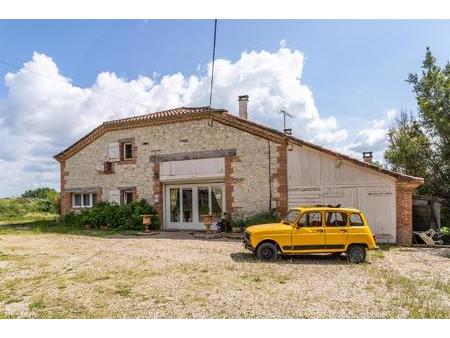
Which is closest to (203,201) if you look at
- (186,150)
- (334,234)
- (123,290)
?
(186,150)

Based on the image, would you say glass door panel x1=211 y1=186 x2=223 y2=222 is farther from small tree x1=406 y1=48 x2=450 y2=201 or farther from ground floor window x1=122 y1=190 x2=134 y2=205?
small tree x1=406 y1=48 x2=450 y2=201

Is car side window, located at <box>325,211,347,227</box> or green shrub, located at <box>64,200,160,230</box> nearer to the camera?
car side window, located at <box>325,211,347,227</box>

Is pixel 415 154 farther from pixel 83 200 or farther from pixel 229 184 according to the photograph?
pixel 83 200

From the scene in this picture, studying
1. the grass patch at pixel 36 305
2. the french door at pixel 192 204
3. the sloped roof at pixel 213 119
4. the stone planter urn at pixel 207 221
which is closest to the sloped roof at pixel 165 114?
the sloped roof at pixel 213 119

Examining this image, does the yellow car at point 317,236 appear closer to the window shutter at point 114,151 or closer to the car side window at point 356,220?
the car side window at point 356,220

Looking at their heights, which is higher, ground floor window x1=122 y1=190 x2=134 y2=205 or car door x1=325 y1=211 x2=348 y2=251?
ground floor window x1=122 y1=190 x2=134 y2=205

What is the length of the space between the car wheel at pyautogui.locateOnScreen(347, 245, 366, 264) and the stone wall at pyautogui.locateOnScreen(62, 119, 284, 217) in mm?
5831

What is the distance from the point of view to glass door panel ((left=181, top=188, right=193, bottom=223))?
715 inches

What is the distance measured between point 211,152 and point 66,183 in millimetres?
9415

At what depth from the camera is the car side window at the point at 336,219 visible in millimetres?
10305

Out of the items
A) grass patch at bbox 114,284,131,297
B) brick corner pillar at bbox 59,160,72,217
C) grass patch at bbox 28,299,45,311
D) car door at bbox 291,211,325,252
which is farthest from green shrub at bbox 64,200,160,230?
grass patch at bbox 28,299,45,311

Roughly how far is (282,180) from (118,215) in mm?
7999

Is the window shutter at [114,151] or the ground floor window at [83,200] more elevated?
the window shutter at [114,151]

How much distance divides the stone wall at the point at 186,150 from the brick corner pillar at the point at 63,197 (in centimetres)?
16
